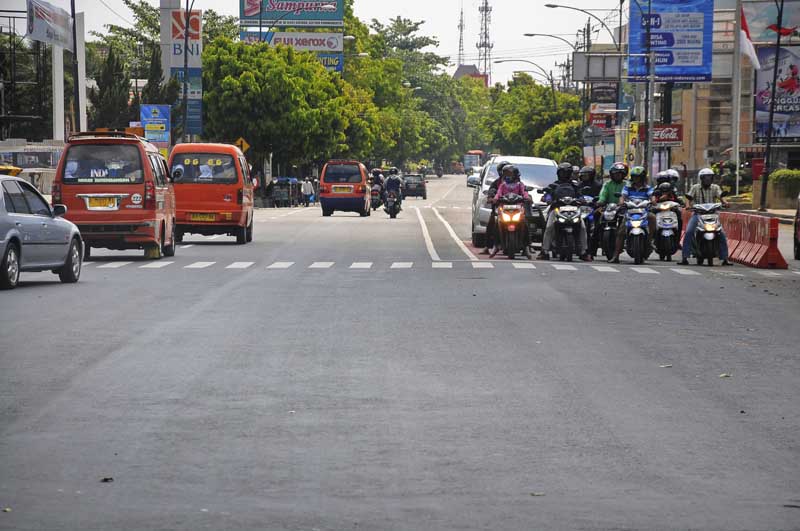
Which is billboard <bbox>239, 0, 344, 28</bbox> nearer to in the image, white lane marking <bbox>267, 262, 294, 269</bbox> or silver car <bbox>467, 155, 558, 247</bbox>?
silver car <bbox>467, 155, 558, 247</bbox>

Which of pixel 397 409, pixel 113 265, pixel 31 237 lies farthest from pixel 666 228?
pixel 397 409

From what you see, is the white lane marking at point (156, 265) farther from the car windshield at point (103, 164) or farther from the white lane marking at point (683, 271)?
the white lane marking at point (683, 271)

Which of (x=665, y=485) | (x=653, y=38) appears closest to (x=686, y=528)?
(x=665, y=485)

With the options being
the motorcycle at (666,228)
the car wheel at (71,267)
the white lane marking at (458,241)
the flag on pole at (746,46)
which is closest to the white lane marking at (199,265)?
the car wheel at (71,267)

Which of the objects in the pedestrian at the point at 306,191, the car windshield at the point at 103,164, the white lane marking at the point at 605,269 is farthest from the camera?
the pedestrian at the point at 306,191

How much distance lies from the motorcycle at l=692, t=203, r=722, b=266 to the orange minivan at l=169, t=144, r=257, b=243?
10.2 metres

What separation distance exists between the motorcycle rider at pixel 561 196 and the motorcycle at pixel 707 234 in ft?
6.31

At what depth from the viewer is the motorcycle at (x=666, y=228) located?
85.4 feet

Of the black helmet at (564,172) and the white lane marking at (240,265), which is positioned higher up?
the black helmet at (564,172)

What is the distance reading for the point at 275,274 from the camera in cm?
2198

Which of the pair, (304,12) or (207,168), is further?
(304,12)

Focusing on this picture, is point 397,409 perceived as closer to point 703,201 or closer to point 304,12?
point 703,201

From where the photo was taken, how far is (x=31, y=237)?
62.8 feet

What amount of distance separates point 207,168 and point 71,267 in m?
11.8
